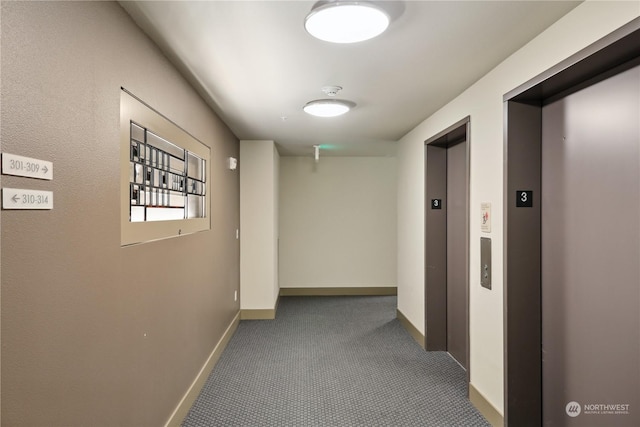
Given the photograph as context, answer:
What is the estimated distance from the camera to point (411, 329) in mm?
A: 4645

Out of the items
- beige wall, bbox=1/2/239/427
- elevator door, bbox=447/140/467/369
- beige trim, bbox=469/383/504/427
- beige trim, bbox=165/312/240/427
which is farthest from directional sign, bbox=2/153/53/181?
elevator door, bbox=447/140/467/369

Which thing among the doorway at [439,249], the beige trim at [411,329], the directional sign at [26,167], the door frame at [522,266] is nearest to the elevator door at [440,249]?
the doorway at [439,249]

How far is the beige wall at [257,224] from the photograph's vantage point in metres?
5.30

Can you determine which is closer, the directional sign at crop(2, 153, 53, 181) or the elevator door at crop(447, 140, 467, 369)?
the directional sign at crop(2, 153, 53, 181)

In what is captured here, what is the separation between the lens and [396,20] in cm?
193

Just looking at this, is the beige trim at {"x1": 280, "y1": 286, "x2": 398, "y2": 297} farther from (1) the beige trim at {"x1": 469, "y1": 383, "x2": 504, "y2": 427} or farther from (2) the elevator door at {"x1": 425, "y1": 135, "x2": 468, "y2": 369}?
(1) the beige trim at {"x1": 469, "y1": 383, "x2": 504, "y2": 427}

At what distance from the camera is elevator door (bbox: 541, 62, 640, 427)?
1.82m

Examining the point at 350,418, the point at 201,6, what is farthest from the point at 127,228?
the point at 350,418

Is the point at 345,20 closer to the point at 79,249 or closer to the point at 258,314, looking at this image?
the point at 79,249

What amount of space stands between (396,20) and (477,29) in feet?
1.49

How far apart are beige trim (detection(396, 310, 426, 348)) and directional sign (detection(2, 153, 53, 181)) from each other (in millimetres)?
3761

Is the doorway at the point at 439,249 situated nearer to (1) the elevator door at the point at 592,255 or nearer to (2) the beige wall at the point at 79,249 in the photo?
(1) the elevator door at the point at 592,255

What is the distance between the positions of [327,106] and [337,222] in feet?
12.2

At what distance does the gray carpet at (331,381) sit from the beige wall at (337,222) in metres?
1.77
